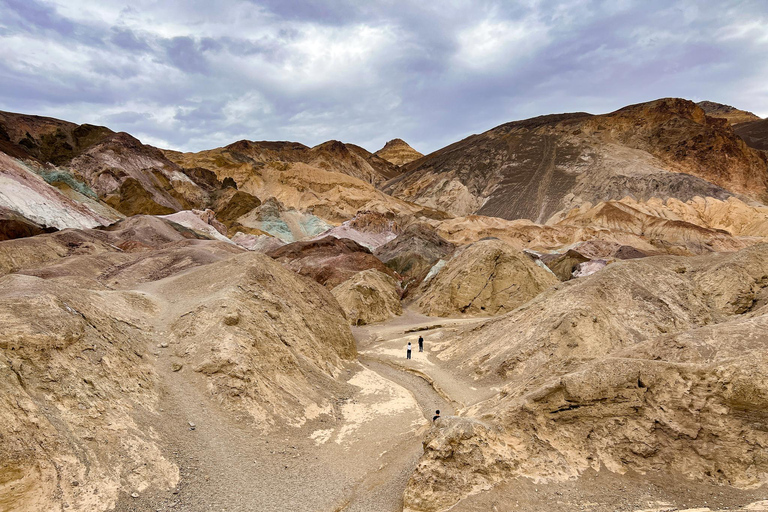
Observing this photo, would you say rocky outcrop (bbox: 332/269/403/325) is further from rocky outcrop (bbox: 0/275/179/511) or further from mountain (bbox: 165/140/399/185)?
mountain (bbox: 165/140/399/185)

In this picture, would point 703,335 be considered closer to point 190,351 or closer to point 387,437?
point 387,437

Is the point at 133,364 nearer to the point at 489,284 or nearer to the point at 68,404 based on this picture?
the point at 68,404

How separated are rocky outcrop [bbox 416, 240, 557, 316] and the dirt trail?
70.1 ft

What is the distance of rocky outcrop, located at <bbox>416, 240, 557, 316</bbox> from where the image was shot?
37000 mm

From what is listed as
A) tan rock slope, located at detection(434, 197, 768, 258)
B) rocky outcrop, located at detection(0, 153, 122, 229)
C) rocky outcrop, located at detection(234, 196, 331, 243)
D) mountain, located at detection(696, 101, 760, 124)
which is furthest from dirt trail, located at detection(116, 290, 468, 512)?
mountain, located at detection(696, 101, 760, 124)

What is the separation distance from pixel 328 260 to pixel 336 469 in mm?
39595

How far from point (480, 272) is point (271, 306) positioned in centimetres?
2248

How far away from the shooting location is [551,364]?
45.3ft

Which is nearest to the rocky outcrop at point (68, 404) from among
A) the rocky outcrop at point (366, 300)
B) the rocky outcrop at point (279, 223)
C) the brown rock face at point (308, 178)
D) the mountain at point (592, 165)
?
the rocky outcrop at point (366, 300)

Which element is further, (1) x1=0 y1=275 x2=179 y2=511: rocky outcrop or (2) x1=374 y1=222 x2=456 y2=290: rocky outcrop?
(2) x1=374 y1=222 x2=456 y2=290: rocky outcrop

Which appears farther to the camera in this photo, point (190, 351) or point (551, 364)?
point (190, 351)

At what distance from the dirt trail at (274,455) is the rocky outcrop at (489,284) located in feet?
70.1

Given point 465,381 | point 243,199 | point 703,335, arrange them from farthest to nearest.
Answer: point 243,199 < point 465,381 < point 703,335

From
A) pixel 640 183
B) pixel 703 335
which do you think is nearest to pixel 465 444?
pixel 703 335
